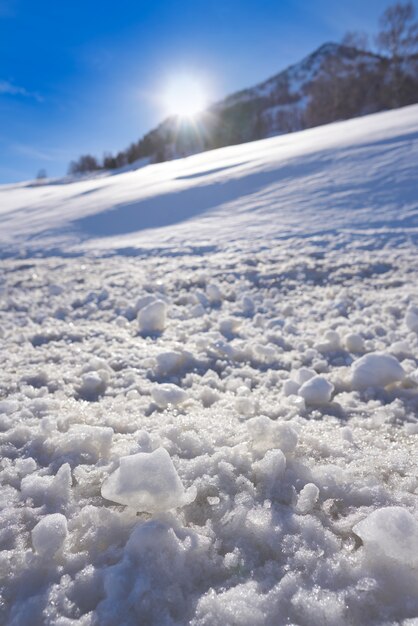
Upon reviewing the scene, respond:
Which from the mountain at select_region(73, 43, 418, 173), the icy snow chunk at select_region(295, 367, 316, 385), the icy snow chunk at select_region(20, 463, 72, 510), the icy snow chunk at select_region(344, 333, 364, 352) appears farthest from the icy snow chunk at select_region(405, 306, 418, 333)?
the mountain at select_region(73, 43, 418, 173)

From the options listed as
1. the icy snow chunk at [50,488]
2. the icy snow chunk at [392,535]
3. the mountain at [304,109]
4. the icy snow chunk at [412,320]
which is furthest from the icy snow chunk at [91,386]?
the mountain at [304,109]

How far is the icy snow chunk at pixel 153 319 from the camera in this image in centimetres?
163

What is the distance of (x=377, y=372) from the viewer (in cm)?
112

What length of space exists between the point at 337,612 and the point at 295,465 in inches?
11.2

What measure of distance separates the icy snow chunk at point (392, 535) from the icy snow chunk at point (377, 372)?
1.85ft

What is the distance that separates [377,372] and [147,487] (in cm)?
76

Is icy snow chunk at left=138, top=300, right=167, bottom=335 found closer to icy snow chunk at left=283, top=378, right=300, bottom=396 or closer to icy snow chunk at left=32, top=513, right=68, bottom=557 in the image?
icy snow chunk at left=283, top=378, right=300, bottom=396

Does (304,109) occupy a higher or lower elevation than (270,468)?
higher

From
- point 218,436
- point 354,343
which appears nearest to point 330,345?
point 354,343

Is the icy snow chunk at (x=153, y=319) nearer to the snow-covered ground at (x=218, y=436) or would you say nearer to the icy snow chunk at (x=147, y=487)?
the snow-covered ground at (x=218, y=436)

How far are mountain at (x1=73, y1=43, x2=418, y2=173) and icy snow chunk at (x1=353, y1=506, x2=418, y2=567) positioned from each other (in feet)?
61.0

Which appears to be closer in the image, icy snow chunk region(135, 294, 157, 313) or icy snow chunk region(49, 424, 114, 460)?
icy snow chunk region(49, 424, 114, 460)

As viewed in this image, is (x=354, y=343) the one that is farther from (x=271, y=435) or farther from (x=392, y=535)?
(x=392, y=535)

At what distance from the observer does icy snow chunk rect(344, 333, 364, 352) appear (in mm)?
1346
